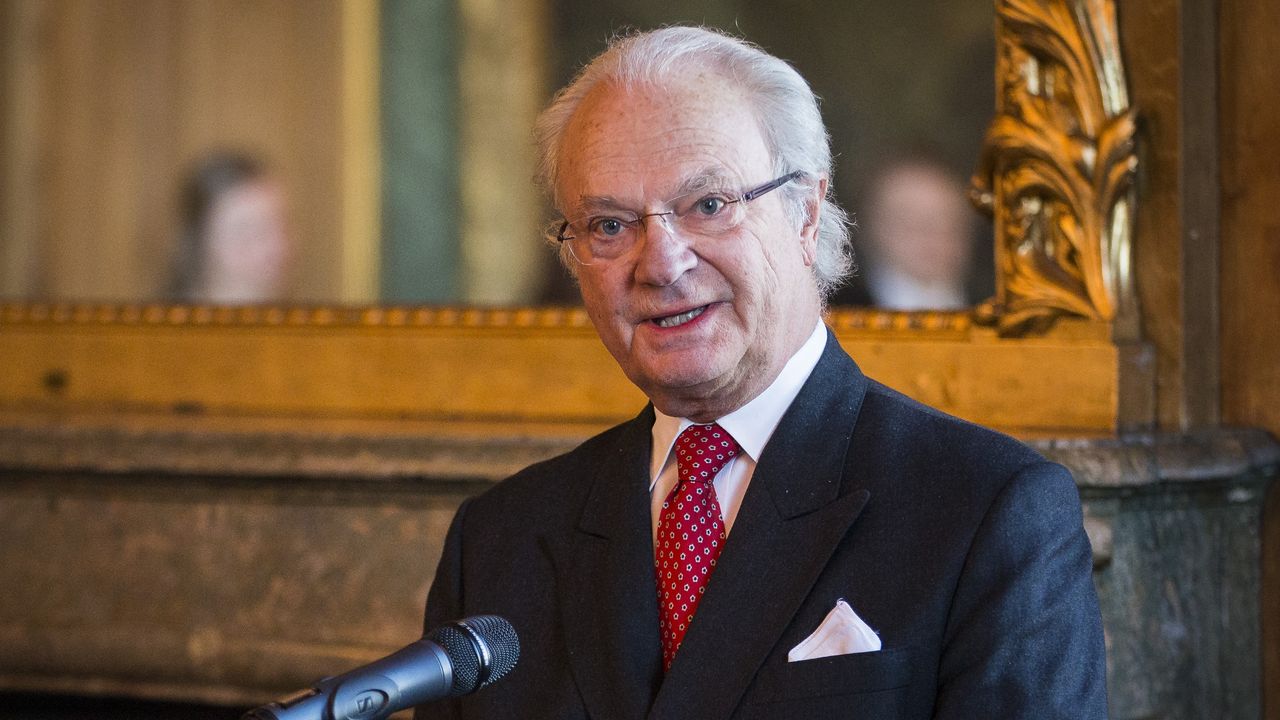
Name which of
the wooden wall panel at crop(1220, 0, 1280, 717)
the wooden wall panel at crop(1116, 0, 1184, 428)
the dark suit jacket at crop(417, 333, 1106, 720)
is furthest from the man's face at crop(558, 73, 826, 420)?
the wooden wall panel at crop(1220, 0, 1280, 717)

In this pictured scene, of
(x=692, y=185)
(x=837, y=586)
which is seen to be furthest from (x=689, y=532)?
(x=692, y=185)

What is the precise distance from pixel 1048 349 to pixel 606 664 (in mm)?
1140

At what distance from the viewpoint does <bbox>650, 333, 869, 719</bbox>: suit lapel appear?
1.70 metres

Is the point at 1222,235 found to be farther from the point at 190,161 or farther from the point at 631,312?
the point at 190,161

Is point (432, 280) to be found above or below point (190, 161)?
below

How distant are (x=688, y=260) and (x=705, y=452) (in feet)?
0.86

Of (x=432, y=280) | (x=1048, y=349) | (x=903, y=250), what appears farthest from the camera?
(x=432, y=280)

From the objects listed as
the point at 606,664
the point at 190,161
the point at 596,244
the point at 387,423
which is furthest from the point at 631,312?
the point at 190,161

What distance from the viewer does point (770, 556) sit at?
5.75ft

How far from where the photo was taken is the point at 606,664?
1.82 m

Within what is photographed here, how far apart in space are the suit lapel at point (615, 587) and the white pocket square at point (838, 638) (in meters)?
0.21

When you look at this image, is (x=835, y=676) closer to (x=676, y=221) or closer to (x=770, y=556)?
(x=770, y=556)

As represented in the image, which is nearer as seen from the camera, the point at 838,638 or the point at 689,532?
the point at 838,638

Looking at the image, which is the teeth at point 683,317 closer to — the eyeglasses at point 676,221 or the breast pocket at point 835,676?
the eyeglasses at point 676,221
